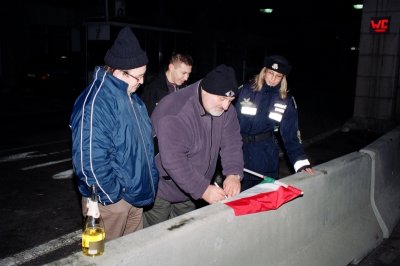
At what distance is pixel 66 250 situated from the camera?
14.2ft

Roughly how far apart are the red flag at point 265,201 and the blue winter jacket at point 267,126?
39.1 inches

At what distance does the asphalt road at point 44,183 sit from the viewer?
438 cm

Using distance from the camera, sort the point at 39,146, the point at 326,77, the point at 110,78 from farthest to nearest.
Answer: the point at 326,77 → the point at 39,146 → the point at 110,78

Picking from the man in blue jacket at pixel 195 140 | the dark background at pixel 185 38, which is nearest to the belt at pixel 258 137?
the man in blue jacket at pixel 195 140

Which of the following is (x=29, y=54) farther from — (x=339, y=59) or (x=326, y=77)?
(x=339, y=59)

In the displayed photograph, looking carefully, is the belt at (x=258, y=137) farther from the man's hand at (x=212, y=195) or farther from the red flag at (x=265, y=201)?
the man's hand at (x=212, y=195)

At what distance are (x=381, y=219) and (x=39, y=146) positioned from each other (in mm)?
7420

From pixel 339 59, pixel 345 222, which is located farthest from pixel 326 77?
pixel 345 222

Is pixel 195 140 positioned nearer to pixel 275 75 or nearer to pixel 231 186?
pixel 231 186

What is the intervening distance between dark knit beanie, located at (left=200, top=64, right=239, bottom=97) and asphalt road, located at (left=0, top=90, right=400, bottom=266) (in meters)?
2.52

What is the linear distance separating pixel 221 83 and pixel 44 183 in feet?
15.7

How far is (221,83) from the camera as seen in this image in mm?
2895

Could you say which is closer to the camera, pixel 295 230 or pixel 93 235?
pixel 93 235

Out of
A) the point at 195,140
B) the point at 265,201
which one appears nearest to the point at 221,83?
the point at 195,140
